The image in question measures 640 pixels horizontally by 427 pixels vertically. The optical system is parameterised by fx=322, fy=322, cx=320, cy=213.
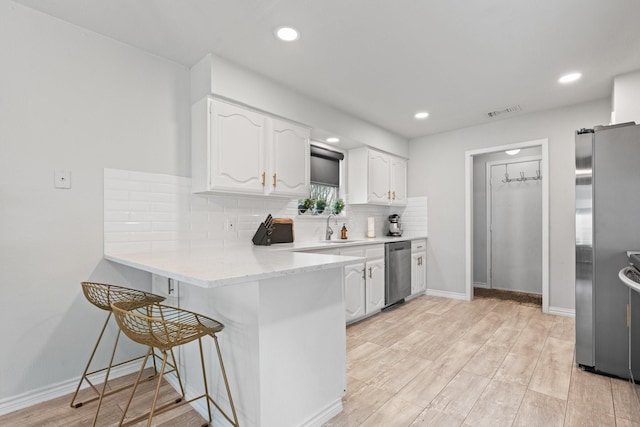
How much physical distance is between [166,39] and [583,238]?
3.32m

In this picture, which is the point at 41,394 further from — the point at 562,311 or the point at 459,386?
the point at 562,311

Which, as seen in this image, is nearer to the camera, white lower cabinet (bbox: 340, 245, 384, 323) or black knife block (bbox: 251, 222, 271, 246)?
black knife block (bbox: 251, 222, 271, 246)

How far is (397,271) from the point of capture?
13.1 ft

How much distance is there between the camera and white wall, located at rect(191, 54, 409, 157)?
2.56 metres

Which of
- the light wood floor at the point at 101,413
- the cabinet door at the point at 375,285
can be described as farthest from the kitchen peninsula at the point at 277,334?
the cabinet door at the point at 375,285

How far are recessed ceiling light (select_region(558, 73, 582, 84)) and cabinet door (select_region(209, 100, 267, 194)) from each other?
2745 mm

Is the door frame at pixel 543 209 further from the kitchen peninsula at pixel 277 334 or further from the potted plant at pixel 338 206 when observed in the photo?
the kitchen peninsula at pixel 277 334

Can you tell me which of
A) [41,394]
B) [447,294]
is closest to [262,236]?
[41,394]

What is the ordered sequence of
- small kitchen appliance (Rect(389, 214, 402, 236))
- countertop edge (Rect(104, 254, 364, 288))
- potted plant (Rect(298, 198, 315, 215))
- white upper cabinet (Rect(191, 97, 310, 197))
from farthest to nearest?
small kitchen appliance (Rect(389, 214, 402, 236))
potted plant (Rect(298, 198, 315, 215))
white upper cabinet (Rect(191, 97, 310, 197))
countertop edge (Rect(104, 254, 364, 288))

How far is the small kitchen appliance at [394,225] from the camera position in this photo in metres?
4.88

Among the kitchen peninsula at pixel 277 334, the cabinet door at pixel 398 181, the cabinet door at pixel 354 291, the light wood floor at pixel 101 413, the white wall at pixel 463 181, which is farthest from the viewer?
the cabinet door at pixel 398 181

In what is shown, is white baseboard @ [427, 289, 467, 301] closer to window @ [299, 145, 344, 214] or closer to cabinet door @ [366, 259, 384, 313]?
cabinet door @ [366, 259, 384, 313]

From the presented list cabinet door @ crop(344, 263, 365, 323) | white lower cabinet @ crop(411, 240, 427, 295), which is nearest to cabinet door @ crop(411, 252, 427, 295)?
white lower cabinet @ crop(411, 240, 427, 295)

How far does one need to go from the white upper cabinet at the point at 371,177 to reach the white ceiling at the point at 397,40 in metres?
1.03
